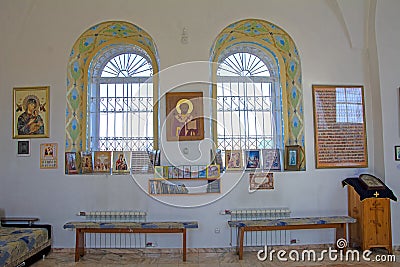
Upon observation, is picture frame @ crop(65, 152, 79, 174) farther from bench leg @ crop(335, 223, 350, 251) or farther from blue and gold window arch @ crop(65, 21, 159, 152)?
bench leg @ crop(335, 223, 350, 251)

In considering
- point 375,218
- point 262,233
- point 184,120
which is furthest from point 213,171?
point 375,218

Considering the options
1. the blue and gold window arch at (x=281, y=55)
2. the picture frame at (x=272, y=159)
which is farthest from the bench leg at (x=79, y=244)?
the picture frame at (x=272, y=159)

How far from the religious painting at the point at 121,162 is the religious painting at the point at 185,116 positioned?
0.66 metres

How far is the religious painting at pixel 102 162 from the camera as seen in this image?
530 centimetres

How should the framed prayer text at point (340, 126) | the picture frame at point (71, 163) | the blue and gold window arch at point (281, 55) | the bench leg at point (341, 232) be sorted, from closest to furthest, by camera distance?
the bench leg at point (341, 232) < the picture frame at point (71, 163) < the framed prayer text at point (340, 126) < the blue and gold window arch at point (281, 55)

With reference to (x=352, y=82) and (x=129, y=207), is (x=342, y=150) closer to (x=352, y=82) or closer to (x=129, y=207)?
(x=352, y=82)

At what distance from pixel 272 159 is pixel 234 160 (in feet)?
1.97

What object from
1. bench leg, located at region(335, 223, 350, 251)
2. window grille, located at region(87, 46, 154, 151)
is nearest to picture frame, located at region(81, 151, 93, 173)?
window grille, located at region(87, 46, 154, 151)

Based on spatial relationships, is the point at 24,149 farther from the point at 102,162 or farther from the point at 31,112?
the point at 102,162

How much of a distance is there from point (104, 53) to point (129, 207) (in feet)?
7.86

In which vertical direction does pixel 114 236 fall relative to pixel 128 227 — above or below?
below

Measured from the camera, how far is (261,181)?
5082 millimetres

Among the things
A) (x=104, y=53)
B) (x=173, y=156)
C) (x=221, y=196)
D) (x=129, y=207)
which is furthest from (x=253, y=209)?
(x=104, y=53)

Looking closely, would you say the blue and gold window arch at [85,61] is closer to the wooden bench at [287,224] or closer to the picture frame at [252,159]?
the picture frame at [252,159]
